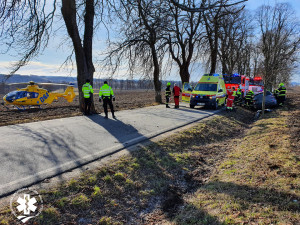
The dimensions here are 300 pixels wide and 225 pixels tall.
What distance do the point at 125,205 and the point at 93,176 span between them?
957 mm

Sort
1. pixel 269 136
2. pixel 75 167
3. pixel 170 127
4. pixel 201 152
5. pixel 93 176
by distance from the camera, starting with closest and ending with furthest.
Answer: pixel 93 176 < pixel 75 167 < pixel 201 152 < pixel 269 136 < pixel 170 127

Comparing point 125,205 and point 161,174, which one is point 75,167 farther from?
point 161,174

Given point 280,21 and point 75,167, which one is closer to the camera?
point 75,167

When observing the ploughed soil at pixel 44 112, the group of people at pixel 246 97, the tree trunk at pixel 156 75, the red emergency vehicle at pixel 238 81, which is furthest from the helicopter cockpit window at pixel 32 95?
the red emergency vehicle at pixel 238 81

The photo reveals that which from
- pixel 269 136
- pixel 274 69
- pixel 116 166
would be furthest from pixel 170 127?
pixel 274 69

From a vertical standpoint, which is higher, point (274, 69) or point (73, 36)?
point (73, 36)

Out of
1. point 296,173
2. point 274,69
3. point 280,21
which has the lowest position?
point 296,173

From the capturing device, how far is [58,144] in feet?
20.5

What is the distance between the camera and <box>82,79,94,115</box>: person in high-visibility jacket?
1121 centimetres

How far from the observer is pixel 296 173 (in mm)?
4629

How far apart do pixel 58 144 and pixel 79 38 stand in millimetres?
7020

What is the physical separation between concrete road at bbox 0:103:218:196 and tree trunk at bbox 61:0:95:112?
142 inches

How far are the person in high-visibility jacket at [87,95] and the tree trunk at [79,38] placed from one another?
0.65m

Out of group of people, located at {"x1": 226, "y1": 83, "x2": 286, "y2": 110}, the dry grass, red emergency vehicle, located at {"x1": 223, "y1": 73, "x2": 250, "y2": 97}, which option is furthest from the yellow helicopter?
red emergency vehicle, located at {"x1": 223, "y1": 73, "x2": 250, "y2": 97}
